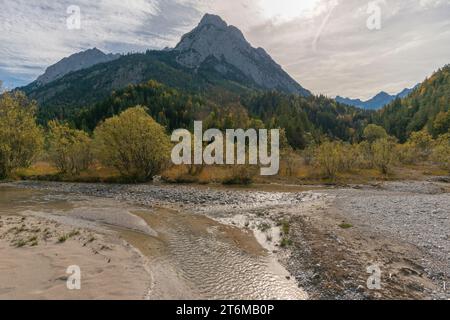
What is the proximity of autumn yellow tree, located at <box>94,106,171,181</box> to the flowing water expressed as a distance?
1807 cm

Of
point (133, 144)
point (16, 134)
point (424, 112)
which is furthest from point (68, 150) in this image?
point (424, 112)

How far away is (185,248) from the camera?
756 inches

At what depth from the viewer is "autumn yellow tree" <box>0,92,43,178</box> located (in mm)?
52469

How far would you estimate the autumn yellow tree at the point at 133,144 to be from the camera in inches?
2020

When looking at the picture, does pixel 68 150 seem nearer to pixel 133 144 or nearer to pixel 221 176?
pixel 133 144

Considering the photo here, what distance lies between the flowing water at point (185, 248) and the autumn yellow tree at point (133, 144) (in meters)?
18.1

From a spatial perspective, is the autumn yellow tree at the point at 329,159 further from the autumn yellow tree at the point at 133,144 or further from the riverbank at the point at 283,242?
the autumn yellow tree at the point at 133,144

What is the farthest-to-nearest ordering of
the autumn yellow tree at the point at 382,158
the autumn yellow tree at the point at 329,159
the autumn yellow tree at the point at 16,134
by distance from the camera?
1. the autumn yellow tree at the point at 382,158
2. the autumn yellow tree at the point at 329,159
3. the autumn yellow tree at the point at 16,134

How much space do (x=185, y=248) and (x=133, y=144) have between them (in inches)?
1411

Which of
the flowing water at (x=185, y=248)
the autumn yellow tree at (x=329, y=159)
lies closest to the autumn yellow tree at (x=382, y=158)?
the autumn yellow tree at (x=329, y=159)

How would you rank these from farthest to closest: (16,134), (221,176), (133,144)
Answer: (221,176), (16,134), (133,144)
